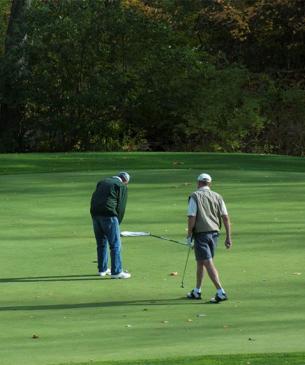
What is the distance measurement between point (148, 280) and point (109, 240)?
3.39 feet

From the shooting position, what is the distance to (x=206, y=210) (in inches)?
677

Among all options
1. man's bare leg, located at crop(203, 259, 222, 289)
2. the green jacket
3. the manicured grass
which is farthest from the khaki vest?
the manicured grass

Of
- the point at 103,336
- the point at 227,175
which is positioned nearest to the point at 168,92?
the point at 227,175

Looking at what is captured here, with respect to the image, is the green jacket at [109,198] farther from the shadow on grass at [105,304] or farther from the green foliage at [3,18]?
the green foliage at [3,18]

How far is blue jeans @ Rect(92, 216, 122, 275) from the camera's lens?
1936 centimetres

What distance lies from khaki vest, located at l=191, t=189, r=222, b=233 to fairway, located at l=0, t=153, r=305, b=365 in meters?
1.11

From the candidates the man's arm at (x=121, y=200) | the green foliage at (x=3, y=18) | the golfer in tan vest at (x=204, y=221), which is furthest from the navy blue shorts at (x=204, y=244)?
the green foliage at (x=3, y=18)

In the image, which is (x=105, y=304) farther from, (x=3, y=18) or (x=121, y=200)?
(x=3, y=18)

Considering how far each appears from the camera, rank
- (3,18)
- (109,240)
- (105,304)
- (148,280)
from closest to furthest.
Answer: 1. (105,304)
2. (148,280)
3. (109,240)
4. (3,18)

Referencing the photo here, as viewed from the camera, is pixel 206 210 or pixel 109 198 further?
pixel 109 198

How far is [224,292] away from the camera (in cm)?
1722

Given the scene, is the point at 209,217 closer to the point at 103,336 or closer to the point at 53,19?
the point at 103,336

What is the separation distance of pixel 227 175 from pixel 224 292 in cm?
1916

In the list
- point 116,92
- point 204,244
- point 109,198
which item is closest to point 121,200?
point 109,198
